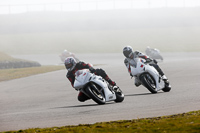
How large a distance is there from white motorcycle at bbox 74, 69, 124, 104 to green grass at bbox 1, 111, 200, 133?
3686mm

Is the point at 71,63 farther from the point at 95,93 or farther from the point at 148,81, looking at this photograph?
the point at 148,81

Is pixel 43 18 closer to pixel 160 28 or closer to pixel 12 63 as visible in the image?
pixel 160 28

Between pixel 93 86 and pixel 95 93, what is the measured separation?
0.26 metres

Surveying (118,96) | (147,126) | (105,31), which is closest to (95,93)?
(118,96)

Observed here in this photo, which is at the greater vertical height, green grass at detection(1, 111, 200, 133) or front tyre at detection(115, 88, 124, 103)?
green grass at detection(1, 111, 200, 133)

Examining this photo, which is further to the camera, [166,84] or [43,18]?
[43,18]

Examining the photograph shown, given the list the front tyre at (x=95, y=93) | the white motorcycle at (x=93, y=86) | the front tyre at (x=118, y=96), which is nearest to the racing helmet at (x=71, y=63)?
the white motorcycle at (x=93, y=86)

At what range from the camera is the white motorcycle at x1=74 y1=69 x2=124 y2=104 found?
44.4ft

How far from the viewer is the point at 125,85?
877 inches

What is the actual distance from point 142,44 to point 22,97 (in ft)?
168

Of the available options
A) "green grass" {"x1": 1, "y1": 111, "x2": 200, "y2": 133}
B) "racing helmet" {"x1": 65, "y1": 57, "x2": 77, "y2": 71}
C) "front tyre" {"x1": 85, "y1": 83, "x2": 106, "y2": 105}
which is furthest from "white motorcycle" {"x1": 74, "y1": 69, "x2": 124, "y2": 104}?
"green grass" {"x1": 1, "y1": 111, "x2": 200, "y2": 133}

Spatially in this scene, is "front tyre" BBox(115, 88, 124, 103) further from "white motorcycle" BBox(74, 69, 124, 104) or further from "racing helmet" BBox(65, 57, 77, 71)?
"racing helmet" BBox(65, 57, 77, 71)

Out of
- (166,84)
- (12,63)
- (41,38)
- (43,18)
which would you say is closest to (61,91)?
(166,84)

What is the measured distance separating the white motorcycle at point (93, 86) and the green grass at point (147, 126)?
3.69 metres
